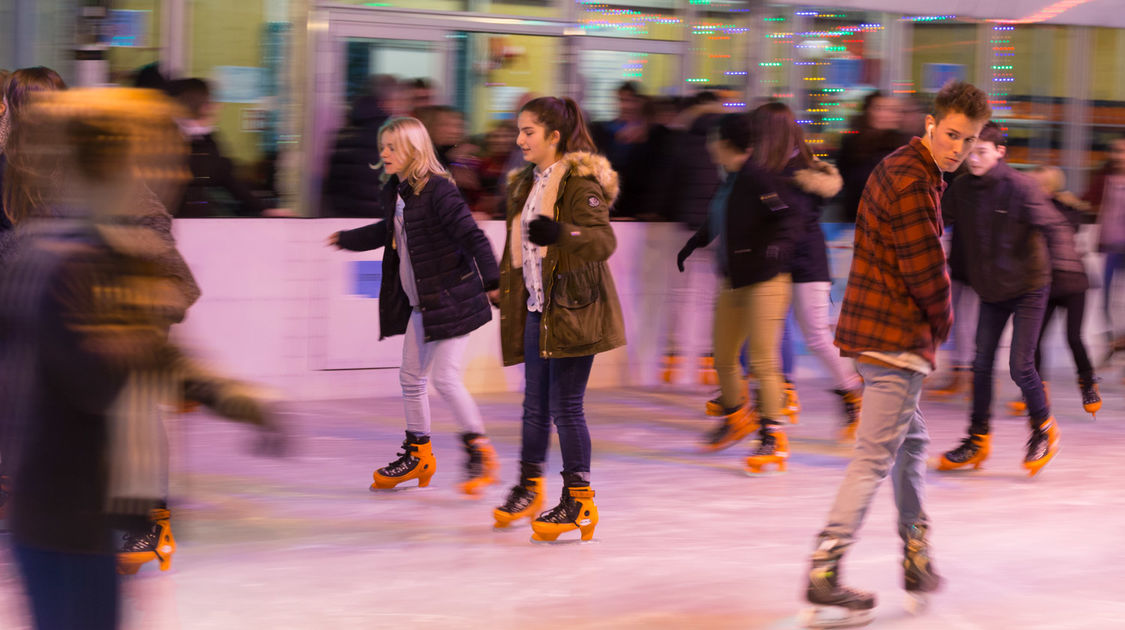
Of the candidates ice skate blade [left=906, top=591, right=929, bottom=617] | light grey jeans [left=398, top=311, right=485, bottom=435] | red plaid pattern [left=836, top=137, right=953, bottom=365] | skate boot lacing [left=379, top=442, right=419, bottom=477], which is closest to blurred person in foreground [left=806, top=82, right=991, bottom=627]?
red plaid pattern [left=836, top=137, right=953, bottom=365]

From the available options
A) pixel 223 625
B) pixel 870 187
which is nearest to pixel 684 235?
pixel 870 187

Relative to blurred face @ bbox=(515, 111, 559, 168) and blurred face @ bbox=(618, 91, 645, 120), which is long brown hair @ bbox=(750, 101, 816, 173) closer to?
blurred face @ bbox=(515, 111, 559, 168)

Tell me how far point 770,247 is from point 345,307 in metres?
2.88

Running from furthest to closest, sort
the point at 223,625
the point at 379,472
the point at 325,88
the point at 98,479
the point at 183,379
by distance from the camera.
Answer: the point at 325,88, the point at 379,472, the point at 223,625, the point at 183,379, the point at 98,479

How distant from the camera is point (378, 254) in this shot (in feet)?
26.7

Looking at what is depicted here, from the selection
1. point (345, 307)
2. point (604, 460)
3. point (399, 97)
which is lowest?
point (604, 460)

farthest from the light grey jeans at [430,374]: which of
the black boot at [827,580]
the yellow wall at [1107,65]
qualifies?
the yellow wall at [1107,65]

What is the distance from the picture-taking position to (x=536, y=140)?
4.80m

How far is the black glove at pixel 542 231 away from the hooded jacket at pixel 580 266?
109 millimetres

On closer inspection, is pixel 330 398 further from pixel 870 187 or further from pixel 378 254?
pixel 870 187

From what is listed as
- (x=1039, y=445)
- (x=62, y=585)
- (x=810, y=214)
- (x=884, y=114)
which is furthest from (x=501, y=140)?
(x=62, y=585)

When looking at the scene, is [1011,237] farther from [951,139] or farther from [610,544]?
[610,544]

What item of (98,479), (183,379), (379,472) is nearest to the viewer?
(98,479)

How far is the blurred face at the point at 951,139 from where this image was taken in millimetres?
3967
